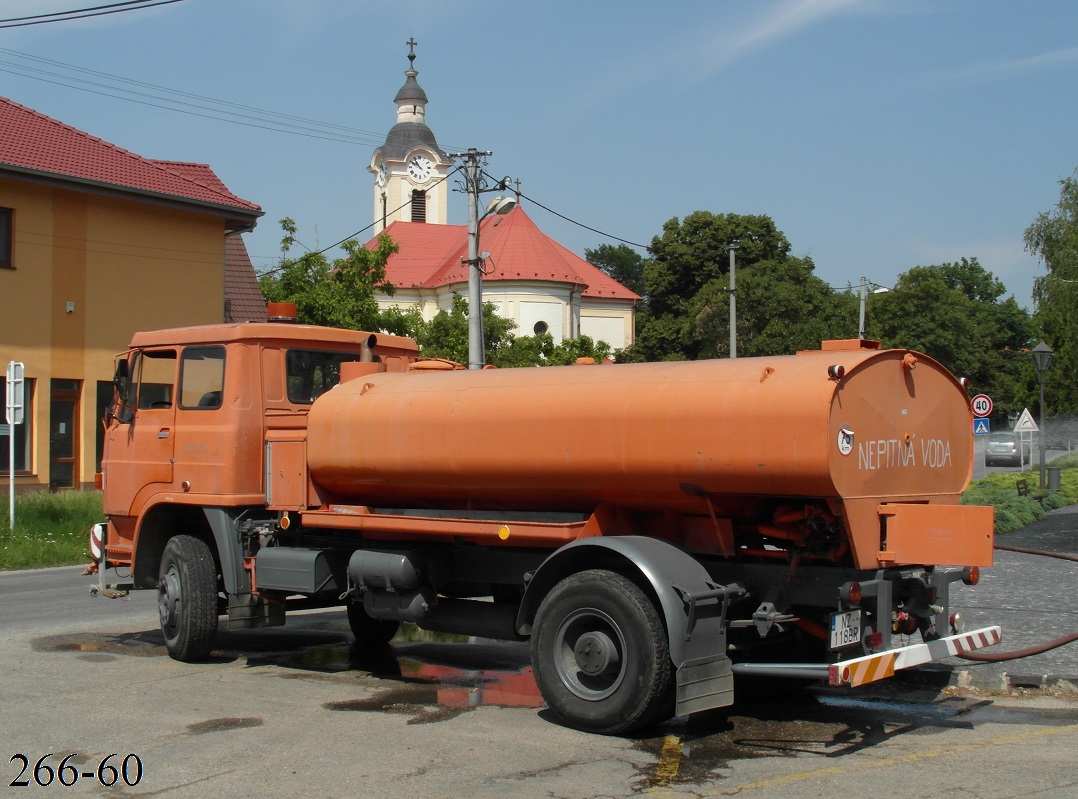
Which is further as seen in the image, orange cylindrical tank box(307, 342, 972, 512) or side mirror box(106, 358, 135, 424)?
side mirror box(106, 358, 135, 424)

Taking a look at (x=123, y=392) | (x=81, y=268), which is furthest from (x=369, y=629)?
(x=81, y=268)

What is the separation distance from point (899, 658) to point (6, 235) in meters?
23.4

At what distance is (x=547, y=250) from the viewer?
6781 cm

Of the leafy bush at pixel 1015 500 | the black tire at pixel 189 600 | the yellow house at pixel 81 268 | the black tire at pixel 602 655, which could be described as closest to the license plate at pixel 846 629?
the black tire at pixel 602 655

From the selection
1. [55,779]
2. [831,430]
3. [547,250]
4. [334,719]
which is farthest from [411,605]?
[547,250]

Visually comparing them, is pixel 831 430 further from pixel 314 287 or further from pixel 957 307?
pixel 957 307

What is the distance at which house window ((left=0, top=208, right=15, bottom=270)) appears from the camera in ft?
83.1

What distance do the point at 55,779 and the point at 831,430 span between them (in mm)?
4422

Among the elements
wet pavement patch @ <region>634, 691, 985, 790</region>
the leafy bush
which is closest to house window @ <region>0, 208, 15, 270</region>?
the leafy bush

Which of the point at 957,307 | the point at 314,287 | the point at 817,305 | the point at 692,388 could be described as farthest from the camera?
the point at 817,305

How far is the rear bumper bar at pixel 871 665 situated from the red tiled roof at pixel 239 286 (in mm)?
25841

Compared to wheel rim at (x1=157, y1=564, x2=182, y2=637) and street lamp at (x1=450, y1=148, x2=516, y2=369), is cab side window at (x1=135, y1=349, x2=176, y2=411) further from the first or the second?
street lamp at (x1=450, y1=148, x2=516, y2=369)

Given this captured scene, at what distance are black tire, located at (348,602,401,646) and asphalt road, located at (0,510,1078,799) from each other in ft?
0.54

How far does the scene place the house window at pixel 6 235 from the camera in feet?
83.1
